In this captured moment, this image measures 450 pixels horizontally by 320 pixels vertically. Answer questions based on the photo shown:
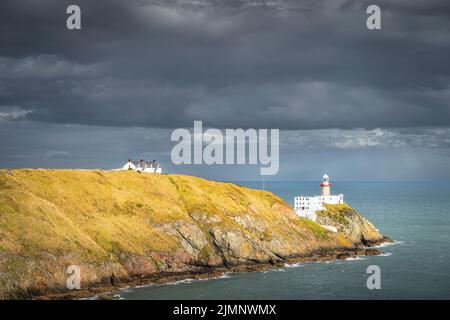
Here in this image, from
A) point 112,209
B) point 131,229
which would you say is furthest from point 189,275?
point 112,209

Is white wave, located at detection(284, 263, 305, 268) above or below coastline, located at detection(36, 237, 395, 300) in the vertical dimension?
below

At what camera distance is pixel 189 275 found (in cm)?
10969

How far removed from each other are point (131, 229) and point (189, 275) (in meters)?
16.9

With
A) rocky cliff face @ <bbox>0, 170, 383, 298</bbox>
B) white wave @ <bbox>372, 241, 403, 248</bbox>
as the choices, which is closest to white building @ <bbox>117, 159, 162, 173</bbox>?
rocky cliff face @ <bbox>0, 170, 383, 298</bbox>

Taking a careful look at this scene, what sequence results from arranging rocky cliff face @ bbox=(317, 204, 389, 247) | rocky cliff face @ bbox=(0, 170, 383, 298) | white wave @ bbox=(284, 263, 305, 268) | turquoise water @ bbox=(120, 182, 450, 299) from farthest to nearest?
rocky cliff face @ bbox=(317, 204, 389, 247), white wave @ bbox=(284, 263, 305, 268), rocky cliff face @ bbox=(0, 170, 383, 298), turquoise water @ bbox=(120, 182, 450, 299)

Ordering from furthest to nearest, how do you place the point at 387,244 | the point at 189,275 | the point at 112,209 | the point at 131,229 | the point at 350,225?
1. the point at 350,225
2. the point at 387,244
3. the point at 112,209
4. the point at 131,229
5. the point at 189,275

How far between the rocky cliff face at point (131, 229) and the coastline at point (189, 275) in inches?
46.7

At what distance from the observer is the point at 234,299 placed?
3563 inches

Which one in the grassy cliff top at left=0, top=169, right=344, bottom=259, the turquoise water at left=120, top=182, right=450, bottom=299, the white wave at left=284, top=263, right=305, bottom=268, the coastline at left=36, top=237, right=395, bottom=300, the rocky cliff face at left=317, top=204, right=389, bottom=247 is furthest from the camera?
the rocky cliff face at left=317, top=204, right=389, bottom=247

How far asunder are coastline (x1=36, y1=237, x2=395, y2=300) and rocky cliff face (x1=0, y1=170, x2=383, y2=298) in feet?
3.90

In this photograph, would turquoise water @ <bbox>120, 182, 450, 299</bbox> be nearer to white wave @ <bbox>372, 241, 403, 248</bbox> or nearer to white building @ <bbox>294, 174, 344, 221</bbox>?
white wave @ <bbox>372, 241, 403, 248</bbox>

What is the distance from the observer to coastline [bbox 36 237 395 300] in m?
90.0

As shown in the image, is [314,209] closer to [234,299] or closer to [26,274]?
[234,299]

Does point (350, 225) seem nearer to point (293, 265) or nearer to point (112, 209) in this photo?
point (293, 265)
